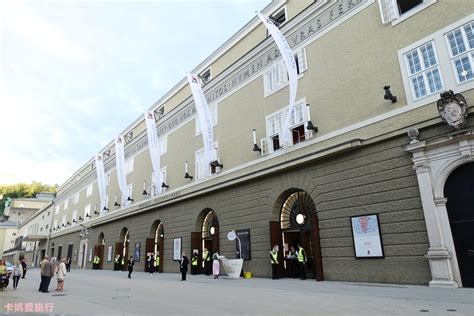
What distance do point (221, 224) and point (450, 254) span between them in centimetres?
1235

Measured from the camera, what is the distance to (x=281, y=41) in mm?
16219

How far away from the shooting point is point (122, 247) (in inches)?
1299

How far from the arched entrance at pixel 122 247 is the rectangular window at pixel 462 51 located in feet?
97.4

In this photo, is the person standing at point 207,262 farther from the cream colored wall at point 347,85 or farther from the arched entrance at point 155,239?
the arched entrance at point 155,239

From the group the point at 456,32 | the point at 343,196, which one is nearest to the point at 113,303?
the point at 343,196

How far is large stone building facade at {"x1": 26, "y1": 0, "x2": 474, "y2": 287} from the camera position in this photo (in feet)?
36.5

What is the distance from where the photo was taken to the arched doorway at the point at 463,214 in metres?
10.3

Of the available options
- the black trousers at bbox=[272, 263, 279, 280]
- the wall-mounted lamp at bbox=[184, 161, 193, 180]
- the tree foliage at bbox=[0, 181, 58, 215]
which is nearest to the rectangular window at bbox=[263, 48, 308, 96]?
the wall-mounted lamp at bbox=[184, 161, 193, 180]

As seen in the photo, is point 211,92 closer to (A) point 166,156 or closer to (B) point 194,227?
(A) point 166,156

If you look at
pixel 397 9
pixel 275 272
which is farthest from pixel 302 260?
pixel 397 9

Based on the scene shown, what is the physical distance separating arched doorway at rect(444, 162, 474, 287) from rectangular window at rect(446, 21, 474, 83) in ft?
10.0

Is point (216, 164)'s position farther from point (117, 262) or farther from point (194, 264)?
point (117, 262)

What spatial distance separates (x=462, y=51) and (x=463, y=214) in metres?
5.50

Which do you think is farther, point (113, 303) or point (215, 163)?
point (215, 163)
